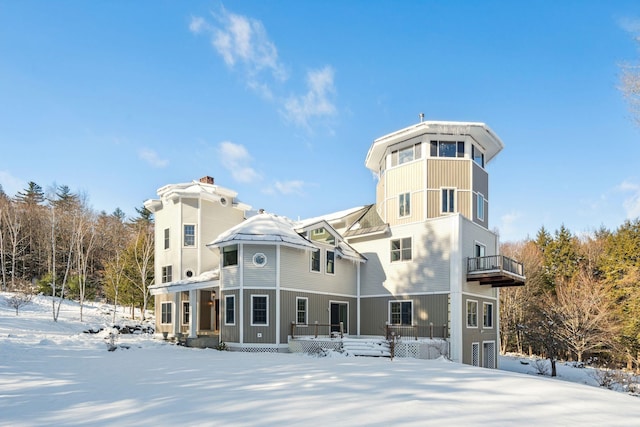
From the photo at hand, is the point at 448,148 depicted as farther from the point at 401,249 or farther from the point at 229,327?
the point at 229,327

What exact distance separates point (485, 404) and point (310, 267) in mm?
13505

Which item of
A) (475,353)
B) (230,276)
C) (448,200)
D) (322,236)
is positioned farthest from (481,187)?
(230,276)

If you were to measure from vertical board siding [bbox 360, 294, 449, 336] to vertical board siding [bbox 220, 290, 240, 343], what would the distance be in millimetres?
7122

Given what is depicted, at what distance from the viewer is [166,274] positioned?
2409 cm

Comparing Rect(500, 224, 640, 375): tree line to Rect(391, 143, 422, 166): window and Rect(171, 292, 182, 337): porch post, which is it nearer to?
Rect(391, 143, 422, 166): window

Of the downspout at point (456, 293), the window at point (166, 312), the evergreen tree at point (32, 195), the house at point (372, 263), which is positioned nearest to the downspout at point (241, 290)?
the house at point (372, 263)

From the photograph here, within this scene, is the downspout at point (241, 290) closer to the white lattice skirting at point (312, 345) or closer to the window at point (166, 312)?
the white lattice skirting at point (312, 345)

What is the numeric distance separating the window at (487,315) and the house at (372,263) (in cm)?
5

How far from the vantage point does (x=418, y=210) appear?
20.5 m

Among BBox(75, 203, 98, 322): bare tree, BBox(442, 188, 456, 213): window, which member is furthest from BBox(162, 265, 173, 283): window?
BBox(442, 188, 456, 213): window

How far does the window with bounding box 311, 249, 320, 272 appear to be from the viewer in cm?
2011

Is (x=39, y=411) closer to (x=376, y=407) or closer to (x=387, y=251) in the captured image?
(x=376, y=407)

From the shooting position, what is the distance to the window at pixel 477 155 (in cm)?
2112

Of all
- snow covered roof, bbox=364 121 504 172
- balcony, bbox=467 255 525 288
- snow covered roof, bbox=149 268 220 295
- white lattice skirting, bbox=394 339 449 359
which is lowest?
white lattice skirting, bbox=394 339 449 359
